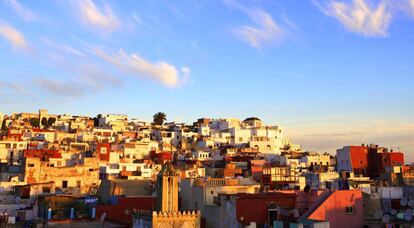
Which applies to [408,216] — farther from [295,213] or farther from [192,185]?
[192,185]

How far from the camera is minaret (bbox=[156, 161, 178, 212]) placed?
32.0m

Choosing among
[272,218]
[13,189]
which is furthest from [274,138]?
[272,218]

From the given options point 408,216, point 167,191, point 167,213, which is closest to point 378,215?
point 408,216

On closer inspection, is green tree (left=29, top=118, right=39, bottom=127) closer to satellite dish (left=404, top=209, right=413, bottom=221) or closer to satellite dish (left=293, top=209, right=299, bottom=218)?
satellite dish (left=293, top=209, right=299, bottom=218)

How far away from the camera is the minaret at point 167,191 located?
31984 millimetres

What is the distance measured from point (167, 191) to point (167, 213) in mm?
2741

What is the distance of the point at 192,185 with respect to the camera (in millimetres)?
36594

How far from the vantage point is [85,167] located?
51.9 meters

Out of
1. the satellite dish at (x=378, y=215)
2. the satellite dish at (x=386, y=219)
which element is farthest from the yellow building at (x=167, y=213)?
the satellite dish at (x=386, y=219)

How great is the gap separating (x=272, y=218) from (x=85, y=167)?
27753mm

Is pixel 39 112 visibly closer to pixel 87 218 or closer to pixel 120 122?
pixel 120 122

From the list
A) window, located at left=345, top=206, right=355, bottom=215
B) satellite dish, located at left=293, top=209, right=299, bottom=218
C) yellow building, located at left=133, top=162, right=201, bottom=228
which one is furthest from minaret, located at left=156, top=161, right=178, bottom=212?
window, located at left=345, top=206, right=355, bottom=215

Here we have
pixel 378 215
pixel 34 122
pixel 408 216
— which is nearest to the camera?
pixel 408 216

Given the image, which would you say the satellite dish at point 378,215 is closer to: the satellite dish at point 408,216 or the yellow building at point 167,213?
the satellite dish at point 408,216
